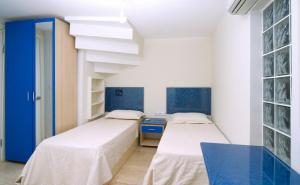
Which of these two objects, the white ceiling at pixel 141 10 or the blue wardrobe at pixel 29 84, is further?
the blue wardrobe at pixel 29 84

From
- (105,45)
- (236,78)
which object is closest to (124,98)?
(105,45)

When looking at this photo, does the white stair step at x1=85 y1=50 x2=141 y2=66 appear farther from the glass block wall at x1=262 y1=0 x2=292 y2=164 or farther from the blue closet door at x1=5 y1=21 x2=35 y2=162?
the glass block wall at x1=262 y1=0 x2=292 y2=164

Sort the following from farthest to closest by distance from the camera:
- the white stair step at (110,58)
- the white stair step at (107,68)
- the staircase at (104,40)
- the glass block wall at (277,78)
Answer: the white stair step at (107,68), the white stair step at (110,58), the staircase at (104,40), the glass block wall at (277,78)

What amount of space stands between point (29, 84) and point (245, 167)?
3.10 meters

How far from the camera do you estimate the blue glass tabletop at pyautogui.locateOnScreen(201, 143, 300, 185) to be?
0.88 metres

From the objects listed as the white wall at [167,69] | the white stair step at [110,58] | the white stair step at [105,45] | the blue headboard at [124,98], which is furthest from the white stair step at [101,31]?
the blue headboard at [124,98]

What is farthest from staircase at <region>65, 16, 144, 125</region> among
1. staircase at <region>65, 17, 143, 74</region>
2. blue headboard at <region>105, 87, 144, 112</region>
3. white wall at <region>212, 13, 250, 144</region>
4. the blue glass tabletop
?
the blue glass tabletop

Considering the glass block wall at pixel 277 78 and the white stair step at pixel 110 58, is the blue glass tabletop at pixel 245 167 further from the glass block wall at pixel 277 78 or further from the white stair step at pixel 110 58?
the white stair step at pixel 110 58

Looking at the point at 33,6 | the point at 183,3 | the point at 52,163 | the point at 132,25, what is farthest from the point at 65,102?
the point at 183,3

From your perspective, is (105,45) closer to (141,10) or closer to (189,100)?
(141,10)

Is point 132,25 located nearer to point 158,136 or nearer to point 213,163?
point 158,136

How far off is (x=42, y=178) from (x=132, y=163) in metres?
1.29

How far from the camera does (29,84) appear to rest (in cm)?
277

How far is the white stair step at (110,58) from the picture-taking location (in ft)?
11.1
